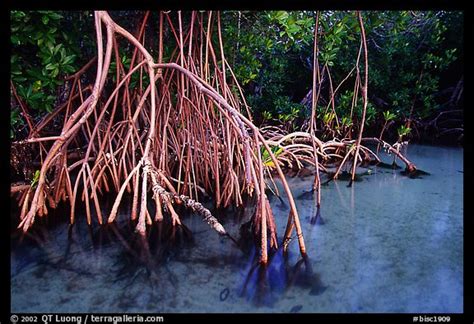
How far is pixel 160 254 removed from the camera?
7.75 feet

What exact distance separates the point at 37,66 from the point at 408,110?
642cm

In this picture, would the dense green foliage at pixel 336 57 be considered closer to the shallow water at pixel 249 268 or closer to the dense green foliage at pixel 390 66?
the dense green foliage at pixel 390 66

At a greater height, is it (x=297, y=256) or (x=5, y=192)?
(x=5, y=192)

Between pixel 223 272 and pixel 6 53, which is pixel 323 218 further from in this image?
pixel 6 53

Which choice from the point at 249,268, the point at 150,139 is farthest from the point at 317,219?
the point at 150,139

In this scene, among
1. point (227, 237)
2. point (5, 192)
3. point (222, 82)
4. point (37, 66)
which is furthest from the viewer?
point (222, 82)

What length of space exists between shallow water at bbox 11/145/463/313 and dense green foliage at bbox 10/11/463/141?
179 centimetres

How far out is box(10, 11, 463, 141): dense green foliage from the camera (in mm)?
3840

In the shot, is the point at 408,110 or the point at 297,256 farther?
the point at 408,110

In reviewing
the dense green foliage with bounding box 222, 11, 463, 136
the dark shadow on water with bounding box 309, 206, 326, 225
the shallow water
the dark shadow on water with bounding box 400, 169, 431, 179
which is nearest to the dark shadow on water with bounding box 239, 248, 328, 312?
the shallow water

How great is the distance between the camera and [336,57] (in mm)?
6477

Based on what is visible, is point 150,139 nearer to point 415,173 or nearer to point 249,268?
point 249,268

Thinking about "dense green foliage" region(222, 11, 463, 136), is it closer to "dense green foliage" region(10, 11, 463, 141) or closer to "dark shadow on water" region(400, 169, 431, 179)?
"dense green foliage" region(10, 11, 463, 141)
